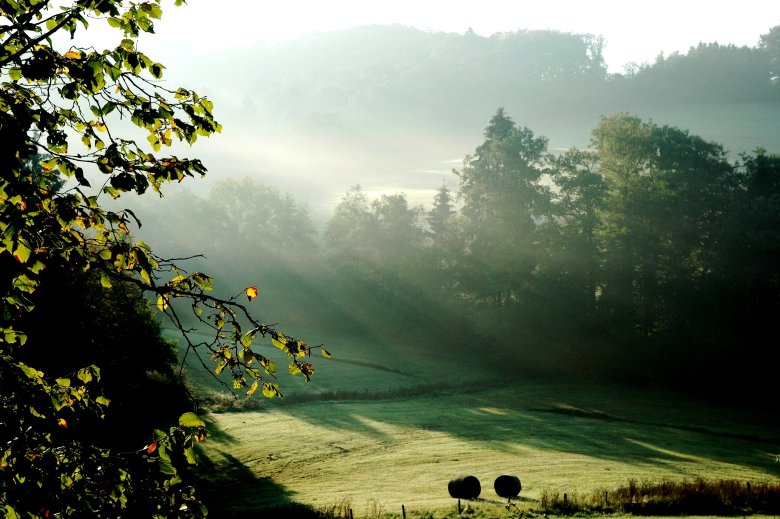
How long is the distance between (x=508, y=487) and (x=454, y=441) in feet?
37.4

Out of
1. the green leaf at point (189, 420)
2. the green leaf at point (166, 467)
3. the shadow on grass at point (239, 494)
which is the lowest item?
the shadow on grass at point (239, 494)

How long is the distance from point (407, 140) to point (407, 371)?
5873 inches

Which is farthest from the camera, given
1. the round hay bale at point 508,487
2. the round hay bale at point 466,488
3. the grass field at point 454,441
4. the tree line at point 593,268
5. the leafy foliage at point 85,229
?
the tree line at point 593,268

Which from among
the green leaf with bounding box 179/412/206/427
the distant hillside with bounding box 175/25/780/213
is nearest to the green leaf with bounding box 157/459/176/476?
the green leaf with bounding box 179/412/206/427

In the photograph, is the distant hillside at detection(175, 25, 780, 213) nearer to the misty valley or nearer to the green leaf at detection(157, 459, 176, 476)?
the misty valley

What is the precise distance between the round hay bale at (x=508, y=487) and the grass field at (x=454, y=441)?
0.55 meters

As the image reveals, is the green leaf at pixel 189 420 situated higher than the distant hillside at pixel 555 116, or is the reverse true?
the distant hillside at pixel 555 116

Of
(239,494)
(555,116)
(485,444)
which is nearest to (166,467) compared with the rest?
(239,494)

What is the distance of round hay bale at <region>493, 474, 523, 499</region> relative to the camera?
23.4 m

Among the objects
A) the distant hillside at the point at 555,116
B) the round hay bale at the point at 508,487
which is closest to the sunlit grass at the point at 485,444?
the round hay bale at the point at 508,487

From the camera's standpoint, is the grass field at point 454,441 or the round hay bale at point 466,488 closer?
the round hay bale at point 466,488

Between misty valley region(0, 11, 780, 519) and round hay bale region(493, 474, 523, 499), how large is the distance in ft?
0.85

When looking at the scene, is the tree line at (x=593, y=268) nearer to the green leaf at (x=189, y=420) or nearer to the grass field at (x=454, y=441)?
the grass field at (x=454, y=441)

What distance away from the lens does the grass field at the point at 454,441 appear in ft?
87.1
